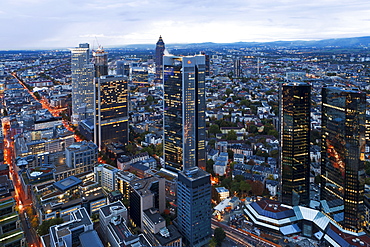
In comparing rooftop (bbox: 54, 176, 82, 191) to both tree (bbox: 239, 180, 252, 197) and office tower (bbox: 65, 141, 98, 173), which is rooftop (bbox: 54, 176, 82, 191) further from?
tree (bbox: 239, 180, 252, 197)

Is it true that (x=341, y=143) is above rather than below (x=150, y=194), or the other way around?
above

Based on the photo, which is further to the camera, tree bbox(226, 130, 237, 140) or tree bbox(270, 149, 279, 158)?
tree bbox(226, 130, 237, 140)

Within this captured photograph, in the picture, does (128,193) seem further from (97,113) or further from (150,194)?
(97,113)

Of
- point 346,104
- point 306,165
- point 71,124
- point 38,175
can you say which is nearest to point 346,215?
point 306,165

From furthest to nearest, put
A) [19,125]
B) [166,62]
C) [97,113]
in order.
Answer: [19,125]
[97,113]
[166,62]

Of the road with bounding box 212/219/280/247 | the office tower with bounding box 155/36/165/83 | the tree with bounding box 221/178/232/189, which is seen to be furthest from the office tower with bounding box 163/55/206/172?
the office tower with bounding box 155/36/165/83

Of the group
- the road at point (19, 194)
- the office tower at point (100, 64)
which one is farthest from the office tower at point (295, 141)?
the office tower at point (100, 64)

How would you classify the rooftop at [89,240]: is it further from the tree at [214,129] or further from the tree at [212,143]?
the tree at [214,129]
